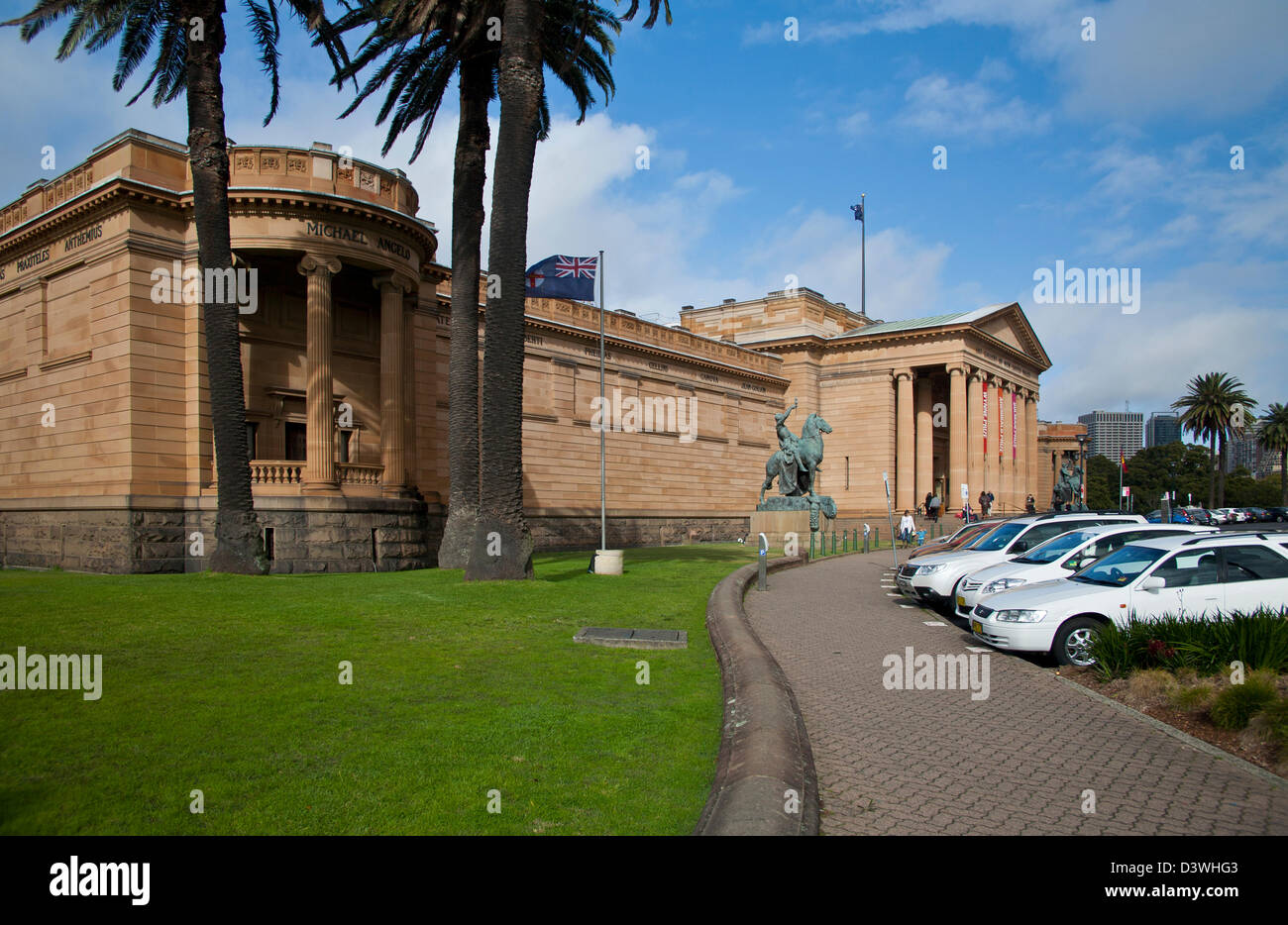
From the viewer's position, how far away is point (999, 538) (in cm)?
1880

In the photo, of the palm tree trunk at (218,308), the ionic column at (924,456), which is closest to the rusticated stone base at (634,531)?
the palm tree trunk at (218,308)

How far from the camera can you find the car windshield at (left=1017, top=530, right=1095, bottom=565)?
14.6 m

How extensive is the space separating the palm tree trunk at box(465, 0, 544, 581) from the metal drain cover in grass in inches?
267

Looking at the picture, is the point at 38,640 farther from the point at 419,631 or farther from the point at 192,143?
the point at 192,143

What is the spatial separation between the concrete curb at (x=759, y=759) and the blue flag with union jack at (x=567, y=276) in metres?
17.5

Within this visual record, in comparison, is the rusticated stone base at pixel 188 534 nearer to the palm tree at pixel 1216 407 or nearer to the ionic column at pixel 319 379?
the ionic column at pixel 319 379

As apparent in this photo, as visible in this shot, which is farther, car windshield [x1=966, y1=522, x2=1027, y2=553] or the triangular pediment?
the triangular pediment

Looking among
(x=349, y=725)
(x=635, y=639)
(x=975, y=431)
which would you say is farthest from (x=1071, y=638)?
(x=975, y=431)

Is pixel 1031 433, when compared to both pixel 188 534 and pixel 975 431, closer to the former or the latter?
pixel 975 431

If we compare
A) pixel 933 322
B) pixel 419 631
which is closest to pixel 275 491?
pixel 419 631

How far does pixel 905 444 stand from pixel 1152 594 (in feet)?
191

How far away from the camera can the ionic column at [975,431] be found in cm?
6625

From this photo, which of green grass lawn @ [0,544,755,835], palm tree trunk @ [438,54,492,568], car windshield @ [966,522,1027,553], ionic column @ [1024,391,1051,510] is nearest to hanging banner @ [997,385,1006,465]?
ionic column @ [1024,391,1051,510]

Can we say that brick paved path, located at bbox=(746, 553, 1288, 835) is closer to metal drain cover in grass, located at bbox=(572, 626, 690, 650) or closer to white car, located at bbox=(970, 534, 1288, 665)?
white car, located at bbox=(970, 534, 1288, 665)
